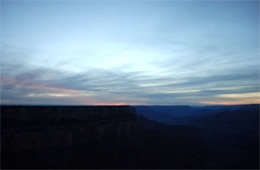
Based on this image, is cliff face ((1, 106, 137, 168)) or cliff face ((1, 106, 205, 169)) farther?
cliff face ((1, 106, 205, 169))

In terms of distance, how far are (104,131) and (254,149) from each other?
17579 millimetres

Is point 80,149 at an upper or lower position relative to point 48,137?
lower

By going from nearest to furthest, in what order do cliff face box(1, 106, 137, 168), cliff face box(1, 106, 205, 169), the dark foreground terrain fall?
cliff face box(1, 106, 137, 168)
cliff face box(1, 106, 205, 169)
the dark foreground terrain

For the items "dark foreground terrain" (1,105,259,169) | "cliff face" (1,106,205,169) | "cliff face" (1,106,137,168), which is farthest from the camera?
"dark foreground terrain" (1,105,259,169)

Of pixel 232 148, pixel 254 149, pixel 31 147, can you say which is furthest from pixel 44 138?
pixel 254 149

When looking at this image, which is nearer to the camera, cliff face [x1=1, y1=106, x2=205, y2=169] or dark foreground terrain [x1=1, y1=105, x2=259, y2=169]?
cliff face [x1=1, y1=106, x2=205, y2=169]

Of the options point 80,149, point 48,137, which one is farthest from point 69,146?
point 48,137

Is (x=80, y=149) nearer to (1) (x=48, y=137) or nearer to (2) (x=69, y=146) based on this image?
(2) (x=69, y=146)

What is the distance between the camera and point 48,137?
13.7 metres

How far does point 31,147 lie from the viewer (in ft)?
41.4

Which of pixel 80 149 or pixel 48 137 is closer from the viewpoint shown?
pixel 48 137

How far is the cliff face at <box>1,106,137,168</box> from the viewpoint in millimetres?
11781

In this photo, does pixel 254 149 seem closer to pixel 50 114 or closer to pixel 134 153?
pixel 134 153

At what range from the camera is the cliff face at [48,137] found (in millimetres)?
11781
